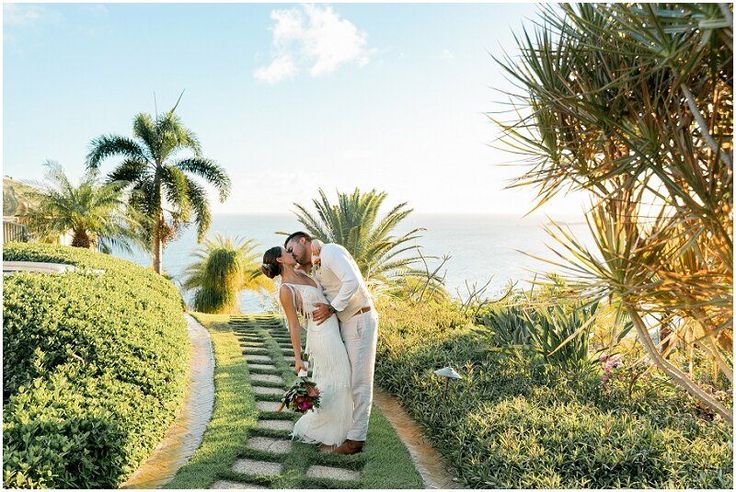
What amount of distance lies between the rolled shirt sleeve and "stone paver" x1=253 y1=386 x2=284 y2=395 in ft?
7.78

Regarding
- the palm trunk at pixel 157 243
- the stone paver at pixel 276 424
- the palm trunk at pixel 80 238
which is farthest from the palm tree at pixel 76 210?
the stone paver at pixel 276 424

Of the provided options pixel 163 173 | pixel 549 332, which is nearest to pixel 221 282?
pixel 163 173

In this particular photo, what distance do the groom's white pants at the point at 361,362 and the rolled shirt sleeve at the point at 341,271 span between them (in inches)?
9.7

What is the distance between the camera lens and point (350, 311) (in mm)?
4941

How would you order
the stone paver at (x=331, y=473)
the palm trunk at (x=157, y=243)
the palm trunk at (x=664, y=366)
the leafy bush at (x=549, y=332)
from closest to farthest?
the palm trunk at (x=664, y=366), the stone paver at (x=331, y=473), the leafy bush at (x=549, y=332), the palm trunk at (x=157, y=243)

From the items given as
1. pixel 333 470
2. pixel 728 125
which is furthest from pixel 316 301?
pixel 728 125

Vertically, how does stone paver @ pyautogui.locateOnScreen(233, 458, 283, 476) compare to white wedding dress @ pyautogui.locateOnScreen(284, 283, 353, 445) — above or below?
below

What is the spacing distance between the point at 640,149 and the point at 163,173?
2474 cm

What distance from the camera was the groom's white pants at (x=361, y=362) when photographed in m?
4.90

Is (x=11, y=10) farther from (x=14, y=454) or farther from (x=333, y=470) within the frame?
(x=333, y=470)

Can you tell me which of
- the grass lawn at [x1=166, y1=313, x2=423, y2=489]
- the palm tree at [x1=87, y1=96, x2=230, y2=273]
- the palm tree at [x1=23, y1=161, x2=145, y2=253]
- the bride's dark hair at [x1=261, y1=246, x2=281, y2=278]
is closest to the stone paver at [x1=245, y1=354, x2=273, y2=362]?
A: the grass lawn at [x1=166, y1=313, x2=423, y2=489]

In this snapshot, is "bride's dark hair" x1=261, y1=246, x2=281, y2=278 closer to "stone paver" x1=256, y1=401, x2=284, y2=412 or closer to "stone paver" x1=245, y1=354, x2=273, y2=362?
"stone paver" x1=256, y1=401, x2=284, y2=412

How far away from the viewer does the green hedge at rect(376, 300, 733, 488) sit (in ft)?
13.3

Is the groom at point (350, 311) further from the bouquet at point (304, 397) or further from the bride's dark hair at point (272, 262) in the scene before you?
the bouquet at point (304, 397)
